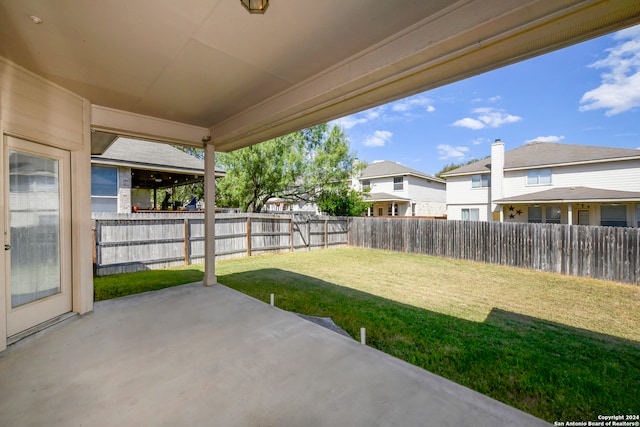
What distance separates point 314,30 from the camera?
2.11 metres

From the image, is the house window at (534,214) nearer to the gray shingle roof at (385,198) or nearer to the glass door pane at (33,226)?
the gray shingle roof at (385,198)

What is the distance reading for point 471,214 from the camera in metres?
14.9

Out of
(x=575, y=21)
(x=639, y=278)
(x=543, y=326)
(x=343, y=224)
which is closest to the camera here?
(x=575, y=21)

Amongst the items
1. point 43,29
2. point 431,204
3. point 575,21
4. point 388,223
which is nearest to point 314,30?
point 575,21

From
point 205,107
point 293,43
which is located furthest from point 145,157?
point 293,43

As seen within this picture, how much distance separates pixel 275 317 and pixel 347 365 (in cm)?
136

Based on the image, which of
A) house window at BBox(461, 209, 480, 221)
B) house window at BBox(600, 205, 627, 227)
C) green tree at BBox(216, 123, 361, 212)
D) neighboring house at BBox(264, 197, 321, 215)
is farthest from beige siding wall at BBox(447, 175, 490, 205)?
neighboring house at BBox(264, 197, 321, 215)

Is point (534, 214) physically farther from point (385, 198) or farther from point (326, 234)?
point (326, 234)

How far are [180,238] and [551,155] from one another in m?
15.6

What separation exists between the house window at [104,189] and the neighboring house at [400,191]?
1333 cm

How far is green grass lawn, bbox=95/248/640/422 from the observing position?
7.59 ft

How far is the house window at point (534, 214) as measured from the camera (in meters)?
12.8

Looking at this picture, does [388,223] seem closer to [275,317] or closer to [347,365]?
[275,317]

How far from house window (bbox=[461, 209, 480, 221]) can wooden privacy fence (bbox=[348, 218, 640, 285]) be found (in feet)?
20.8
